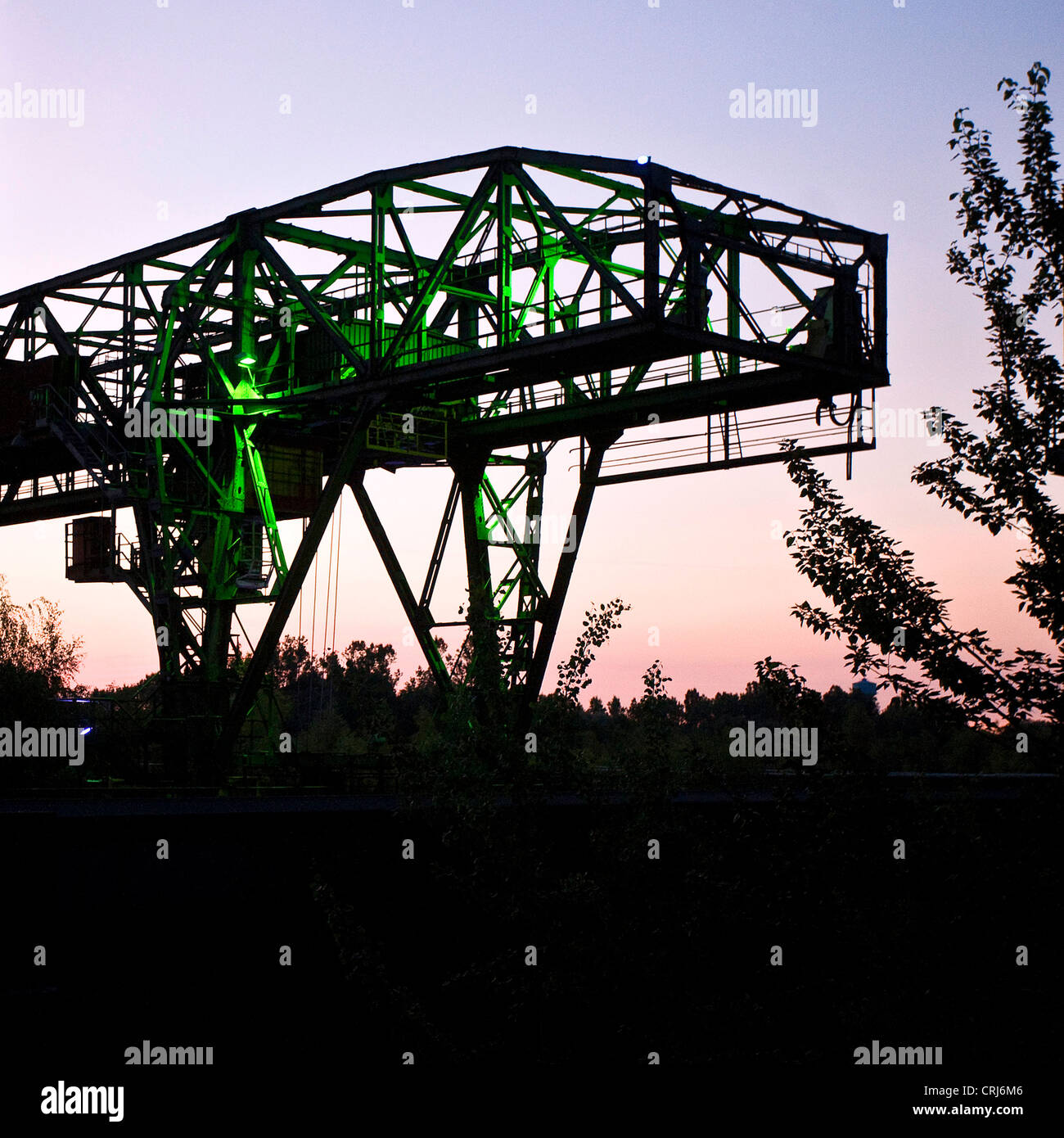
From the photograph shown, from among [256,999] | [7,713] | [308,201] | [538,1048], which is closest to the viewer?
[538,1048]

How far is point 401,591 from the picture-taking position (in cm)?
4397

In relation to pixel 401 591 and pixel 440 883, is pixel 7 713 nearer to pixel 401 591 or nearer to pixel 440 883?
pixel 401 591

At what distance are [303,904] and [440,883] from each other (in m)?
3.17

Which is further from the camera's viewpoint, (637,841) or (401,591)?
(401,591)

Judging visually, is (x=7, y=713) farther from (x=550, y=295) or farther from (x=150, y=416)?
(x=550, y=295)

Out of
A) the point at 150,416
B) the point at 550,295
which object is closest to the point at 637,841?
the point at 550,295

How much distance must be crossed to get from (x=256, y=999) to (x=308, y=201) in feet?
68.9

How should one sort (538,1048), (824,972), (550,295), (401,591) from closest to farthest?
(824,972) → (538,1048) → (550,295) → (401,591)
